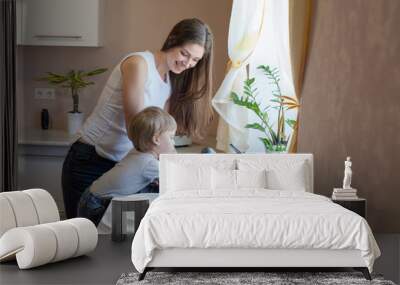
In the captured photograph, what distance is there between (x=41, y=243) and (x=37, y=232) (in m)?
0.09

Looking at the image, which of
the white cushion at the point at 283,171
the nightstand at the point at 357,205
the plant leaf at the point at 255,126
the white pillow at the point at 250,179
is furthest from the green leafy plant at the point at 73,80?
the nightstand at the point at 357,205

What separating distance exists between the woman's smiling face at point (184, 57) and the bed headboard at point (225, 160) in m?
0.82

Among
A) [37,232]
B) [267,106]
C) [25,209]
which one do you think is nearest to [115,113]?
[267,106]

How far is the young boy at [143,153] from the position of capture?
7.07 m

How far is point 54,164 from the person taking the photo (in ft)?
23.8

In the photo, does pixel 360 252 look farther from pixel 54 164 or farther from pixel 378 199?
pixel 54 164

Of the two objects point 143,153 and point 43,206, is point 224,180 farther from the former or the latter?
point 43,206

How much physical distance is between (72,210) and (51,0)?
6.49 feet

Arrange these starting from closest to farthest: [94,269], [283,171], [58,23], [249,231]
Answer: [249,231]
[94,269]
[283,171]
[58,23]

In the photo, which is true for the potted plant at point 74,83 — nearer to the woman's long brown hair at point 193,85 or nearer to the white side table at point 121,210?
the woman's long brown hair at point 193,85

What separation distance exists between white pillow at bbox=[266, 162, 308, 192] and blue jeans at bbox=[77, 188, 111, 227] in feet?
5.25

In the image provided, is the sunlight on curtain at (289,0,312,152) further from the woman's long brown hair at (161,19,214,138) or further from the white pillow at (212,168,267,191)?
the white pillow at (212,168,267,191)

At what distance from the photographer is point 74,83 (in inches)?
283

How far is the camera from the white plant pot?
7.15 m
